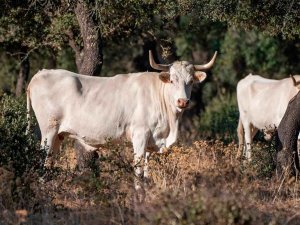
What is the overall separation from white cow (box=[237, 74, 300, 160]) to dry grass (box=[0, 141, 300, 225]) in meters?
5.37

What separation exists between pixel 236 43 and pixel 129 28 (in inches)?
606

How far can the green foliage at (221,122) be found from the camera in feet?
67.8

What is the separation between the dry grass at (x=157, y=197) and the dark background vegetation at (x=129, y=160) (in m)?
0.01

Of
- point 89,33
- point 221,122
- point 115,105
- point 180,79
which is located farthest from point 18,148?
point 221,122

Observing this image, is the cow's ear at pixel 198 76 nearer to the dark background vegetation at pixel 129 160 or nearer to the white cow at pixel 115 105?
the white cow at pixel 115 105

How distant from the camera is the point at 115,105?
1334 cm

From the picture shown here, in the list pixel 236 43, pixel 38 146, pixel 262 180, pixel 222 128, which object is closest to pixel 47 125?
pixel 38 146

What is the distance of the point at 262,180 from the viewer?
12.4 m

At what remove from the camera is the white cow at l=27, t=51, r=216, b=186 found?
13078mm

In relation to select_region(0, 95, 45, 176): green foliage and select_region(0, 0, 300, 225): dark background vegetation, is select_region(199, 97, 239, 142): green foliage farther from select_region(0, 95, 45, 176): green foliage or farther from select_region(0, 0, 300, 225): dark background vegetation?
select_region(0, 95, 45, 176): green foliage

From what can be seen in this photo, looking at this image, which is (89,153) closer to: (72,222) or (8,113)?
(8,113)

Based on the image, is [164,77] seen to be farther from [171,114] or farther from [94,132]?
[94,132]

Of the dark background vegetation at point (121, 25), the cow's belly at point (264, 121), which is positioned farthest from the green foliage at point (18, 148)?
the cow's belly at point (264, 121)

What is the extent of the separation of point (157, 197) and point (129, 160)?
8.17 feet
